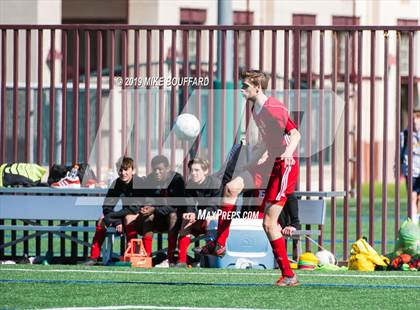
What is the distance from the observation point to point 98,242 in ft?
51.1

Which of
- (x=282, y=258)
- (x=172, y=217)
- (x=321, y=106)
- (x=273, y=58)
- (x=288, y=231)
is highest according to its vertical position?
(x=273, y=58)

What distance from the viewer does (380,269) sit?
14812mm

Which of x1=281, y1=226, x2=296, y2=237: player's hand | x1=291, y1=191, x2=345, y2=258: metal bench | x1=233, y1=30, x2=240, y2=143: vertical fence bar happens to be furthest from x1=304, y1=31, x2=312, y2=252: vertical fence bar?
x1=281, y1=226, x2=296, y2=237: player's hand

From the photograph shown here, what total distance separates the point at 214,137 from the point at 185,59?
1.13 meters

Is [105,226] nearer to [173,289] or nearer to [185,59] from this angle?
[185,59]

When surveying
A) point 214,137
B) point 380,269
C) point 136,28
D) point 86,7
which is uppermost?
point 86,7

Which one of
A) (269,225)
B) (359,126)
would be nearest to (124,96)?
(359,126)

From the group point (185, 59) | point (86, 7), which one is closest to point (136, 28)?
point (185, 59)

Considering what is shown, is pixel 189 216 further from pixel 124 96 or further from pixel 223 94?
pixel 124 96

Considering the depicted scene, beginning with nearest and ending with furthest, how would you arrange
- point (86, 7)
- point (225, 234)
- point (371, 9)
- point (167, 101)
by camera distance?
point (225, 234) → point (167, 101) → point (86, 7) → point (371, 9)

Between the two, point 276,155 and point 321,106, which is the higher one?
point 321,106

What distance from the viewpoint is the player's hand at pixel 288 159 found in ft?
40.1

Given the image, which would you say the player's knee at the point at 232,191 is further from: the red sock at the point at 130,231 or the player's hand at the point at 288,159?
the red sock at the point at 130,231

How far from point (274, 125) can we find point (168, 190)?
3.15m
